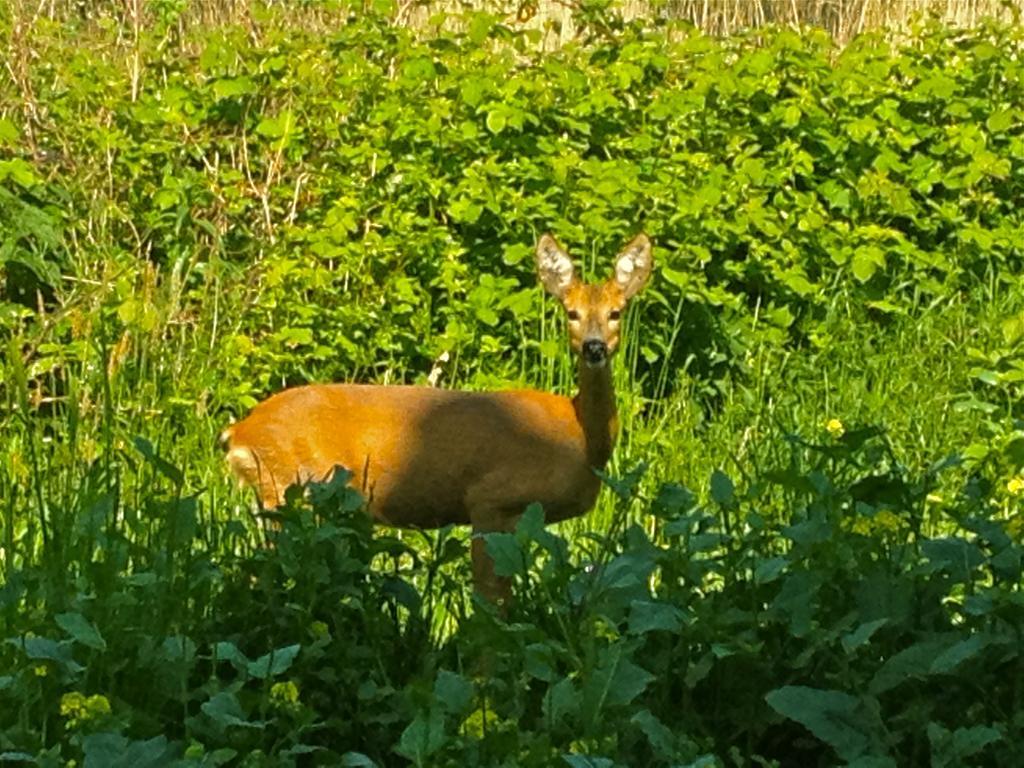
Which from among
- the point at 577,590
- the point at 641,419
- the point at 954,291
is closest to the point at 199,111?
the point at 641,419

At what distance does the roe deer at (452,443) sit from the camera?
7004 mm

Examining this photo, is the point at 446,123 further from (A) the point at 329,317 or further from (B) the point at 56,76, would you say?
(B) the point at 56,76

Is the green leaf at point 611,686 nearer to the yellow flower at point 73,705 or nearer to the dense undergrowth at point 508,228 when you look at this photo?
the yellow flower at point 73,705

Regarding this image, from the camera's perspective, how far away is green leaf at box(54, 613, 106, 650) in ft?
12.5

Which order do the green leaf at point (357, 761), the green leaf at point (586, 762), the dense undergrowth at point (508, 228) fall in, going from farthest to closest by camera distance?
the dense undergrowth at point (508, 228) < the green leaf at point (357, 761) < the green leaf at point (586, 762)

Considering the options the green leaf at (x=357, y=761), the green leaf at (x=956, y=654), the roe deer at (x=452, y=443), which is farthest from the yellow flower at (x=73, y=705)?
the roe deer at (x=452, y=443)

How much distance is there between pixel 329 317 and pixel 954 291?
8.32 ft

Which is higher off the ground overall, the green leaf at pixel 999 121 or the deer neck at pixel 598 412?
the green leaf at pixel 999 121

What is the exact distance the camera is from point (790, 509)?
4891mm

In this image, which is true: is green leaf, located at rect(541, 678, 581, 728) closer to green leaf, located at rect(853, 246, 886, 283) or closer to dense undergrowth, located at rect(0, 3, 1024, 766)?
dense undergrowth, located at rect(0, 3, 1024, 766)

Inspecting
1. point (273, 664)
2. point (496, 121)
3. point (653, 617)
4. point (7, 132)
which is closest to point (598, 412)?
point (496, 121)

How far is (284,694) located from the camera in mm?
3744

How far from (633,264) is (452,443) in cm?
88

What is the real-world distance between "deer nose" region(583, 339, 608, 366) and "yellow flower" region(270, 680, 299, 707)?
3367 millimetres
